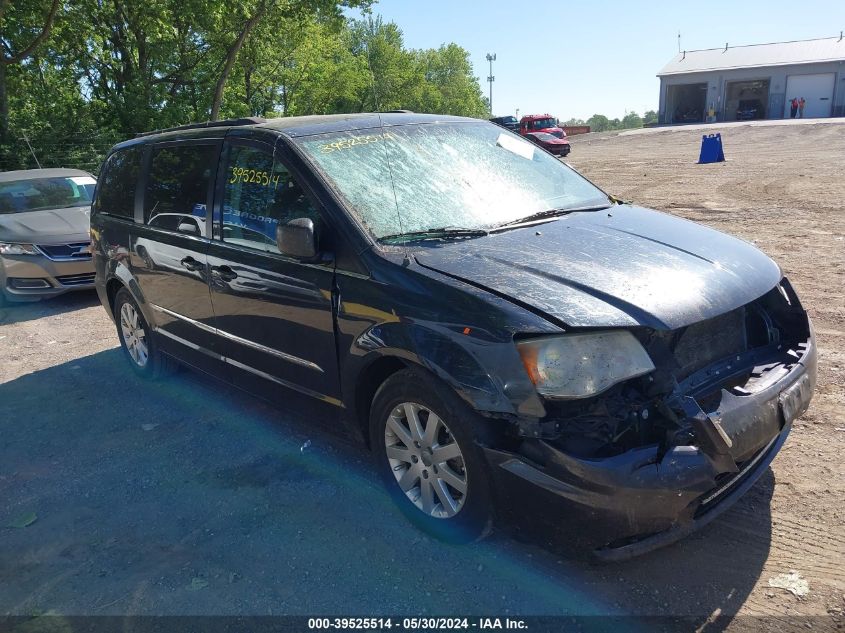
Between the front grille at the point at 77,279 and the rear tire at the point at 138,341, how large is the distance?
113 inches

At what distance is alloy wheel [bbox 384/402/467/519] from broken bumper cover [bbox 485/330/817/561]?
0.32 m

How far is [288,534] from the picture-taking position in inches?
129

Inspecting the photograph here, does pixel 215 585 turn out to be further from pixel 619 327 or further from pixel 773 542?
pixel 773 542

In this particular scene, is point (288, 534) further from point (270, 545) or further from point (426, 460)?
point (426, 460)

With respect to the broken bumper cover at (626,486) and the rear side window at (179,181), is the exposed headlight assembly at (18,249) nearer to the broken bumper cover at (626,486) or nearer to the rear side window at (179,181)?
the rear side window at (179,181)

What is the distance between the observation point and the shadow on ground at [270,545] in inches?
108

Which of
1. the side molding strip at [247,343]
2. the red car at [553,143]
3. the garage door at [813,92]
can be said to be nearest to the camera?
the side molding strip at [247,343]

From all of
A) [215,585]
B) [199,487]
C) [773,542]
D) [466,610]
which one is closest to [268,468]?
[199,487]

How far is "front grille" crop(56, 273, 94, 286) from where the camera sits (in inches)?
322

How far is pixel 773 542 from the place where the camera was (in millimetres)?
2926

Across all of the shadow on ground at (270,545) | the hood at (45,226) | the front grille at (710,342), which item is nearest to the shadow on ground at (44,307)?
the hood at (45,226)

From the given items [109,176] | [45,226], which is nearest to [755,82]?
[45,226]

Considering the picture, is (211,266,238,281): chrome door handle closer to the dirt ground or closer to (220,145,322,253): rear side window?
(220,145,322,253): rear side window

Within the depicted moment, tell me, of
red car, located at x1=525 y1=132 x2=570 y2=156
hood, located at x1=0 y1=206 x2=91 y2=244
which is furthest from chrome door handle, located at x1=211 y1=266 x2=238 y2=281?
red car, located at x1=525 y1=132 x2=570 y2=156
